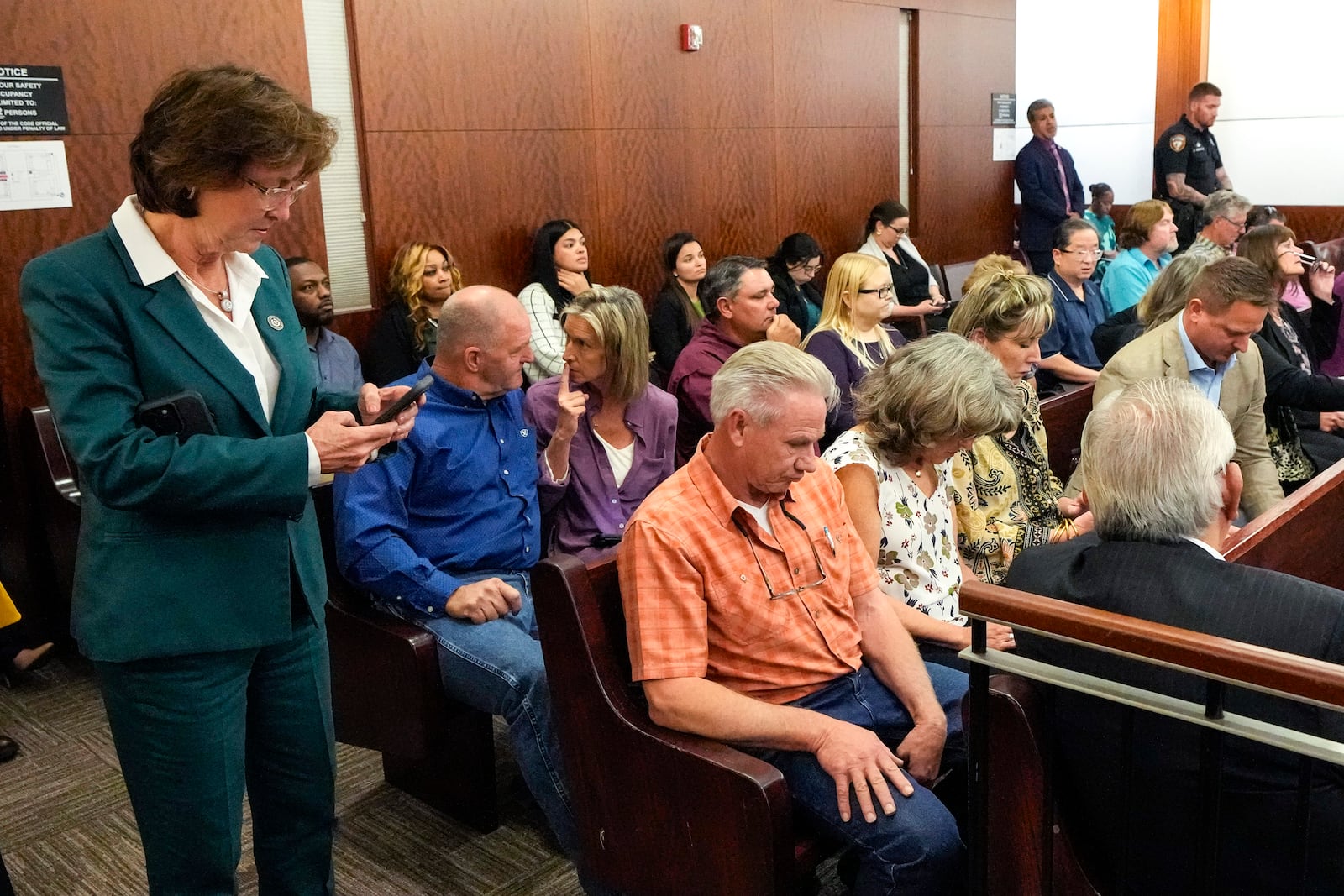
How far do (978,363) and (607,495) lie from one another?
3.16ft

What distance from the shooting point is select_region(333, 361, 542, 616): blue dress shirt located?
96.9 inches

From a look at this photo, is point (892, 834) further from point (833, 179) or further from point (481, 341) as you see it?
point (833, 179)

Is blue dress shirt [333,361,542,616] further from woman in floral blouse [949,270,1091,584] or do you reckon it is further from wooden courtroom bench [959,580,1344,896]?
wooden courtroom bench [959,580,1344,896]

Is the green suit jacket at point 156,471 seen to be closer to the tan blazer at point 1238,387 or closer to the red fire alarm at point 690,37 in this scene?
the tan blazer at point 1238,387

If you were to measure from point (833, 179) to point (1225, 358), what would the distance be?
4.13 m

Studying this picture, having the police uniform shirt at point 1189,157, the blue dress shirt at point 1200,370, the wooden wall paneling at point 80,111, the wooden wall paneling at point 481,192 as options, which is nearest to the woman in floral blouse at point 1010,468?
the blue dress shirt at point 1200,370

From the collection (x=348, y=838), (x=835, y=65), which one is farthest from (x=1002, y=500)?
(x=835, y=65)

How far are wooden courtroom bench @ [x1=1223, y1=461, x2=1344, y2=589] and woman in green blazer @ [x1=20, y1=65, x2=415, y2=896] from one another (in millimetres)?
1637

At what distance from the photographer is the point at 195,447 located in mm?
1510

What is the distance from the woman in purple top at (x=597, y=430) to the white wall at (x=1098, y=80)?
6.85m

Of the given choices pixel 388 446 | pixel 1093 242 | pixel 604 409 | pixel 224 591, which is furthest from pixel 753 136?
pixel 224 591

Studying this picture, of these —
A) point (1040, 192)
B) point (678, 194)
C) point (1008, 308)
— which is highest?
point (678, 194)

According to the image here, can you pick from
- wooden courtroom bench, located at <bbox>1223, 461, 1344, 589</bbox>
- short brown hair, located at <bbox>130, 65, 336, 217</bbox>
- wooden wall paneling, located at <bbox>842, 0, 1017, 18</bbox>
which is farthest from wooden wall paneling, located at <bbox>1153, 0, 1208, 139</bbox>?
short brown hair, located at <bbox>130, 65, 336, 217</bbox>

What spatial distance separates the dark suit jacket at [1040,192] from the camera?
8297 millimetres
